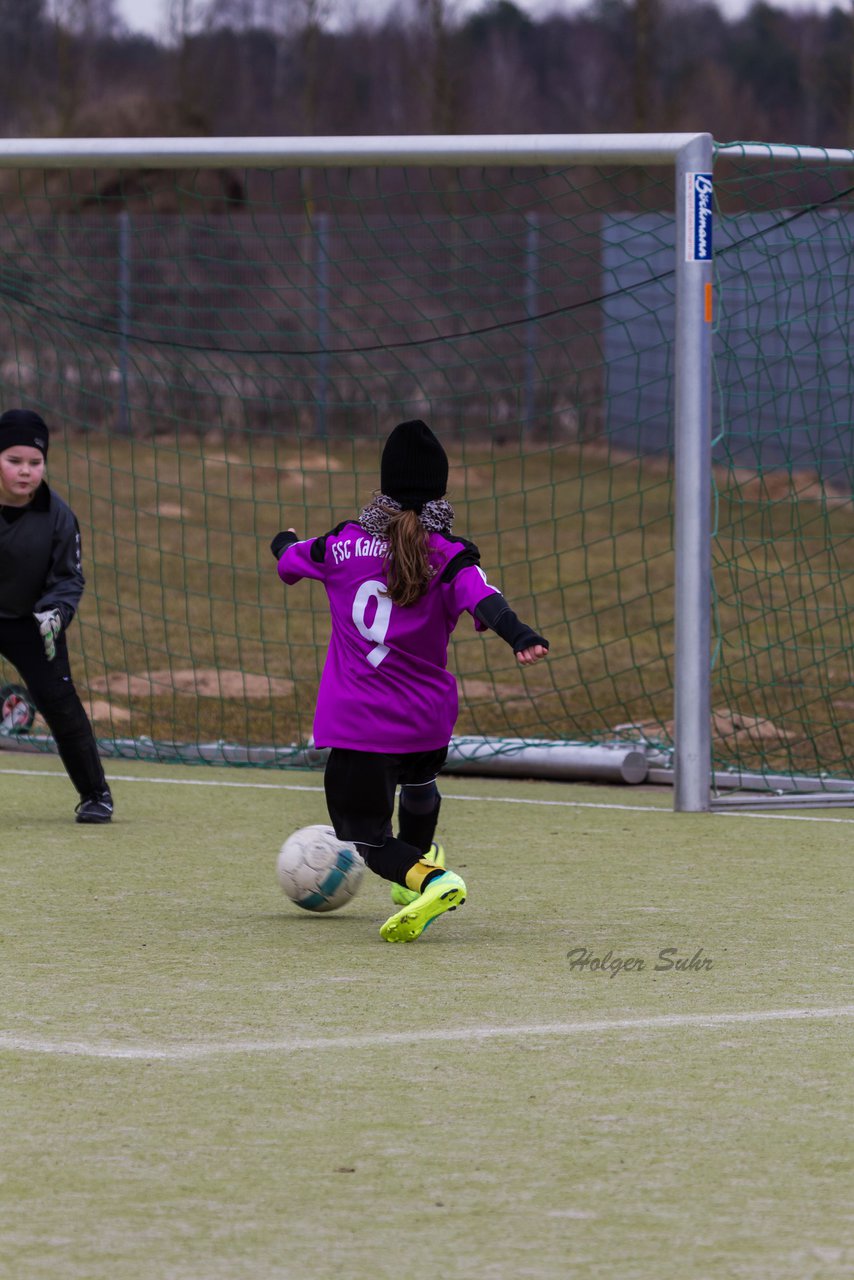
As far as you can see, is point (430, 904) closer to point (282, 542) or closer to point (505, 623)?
point (505, 623)

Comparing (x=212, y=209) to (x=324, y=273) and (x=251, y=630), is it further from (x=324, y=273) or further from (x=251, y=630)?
(x=251, y=630)

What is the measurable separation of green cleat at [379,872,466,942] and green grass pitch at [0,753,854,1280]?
93mm

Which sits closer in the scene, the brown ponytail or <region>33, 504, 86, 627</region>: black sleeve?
the brown ponytail

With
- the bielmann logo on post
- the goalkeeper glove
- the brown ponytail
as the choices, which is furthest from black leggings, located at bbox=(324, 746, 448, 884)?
the bielmann logo on post

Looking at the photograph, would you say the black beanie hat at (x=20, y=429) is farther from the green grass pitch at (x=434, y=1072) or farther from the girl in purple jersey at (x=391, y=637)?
the girl in purple jersey at (x=391, y=637)

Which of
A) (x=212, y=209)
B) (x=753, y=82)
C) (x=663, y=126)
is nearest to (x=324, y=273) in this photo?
(x=212, y=209)

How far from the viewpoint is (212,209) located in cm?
2605

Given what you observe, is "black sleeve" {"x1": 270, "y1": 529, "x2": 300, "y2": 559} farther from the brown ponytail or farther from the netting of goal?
the netting of goal

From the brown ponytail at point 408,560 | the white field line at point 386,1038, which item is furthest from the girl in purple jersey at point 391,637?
the white field line at point 386,1038

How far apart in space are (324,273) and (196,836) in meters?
14.2

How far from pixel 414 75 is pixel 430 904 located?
94.0 feet

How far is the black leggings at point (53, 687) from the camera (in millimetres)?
7656

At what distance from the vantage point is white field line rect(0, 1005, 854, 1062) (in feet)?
14.5

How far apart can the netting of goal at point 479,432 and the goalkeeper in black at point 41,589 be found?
1812 mm
